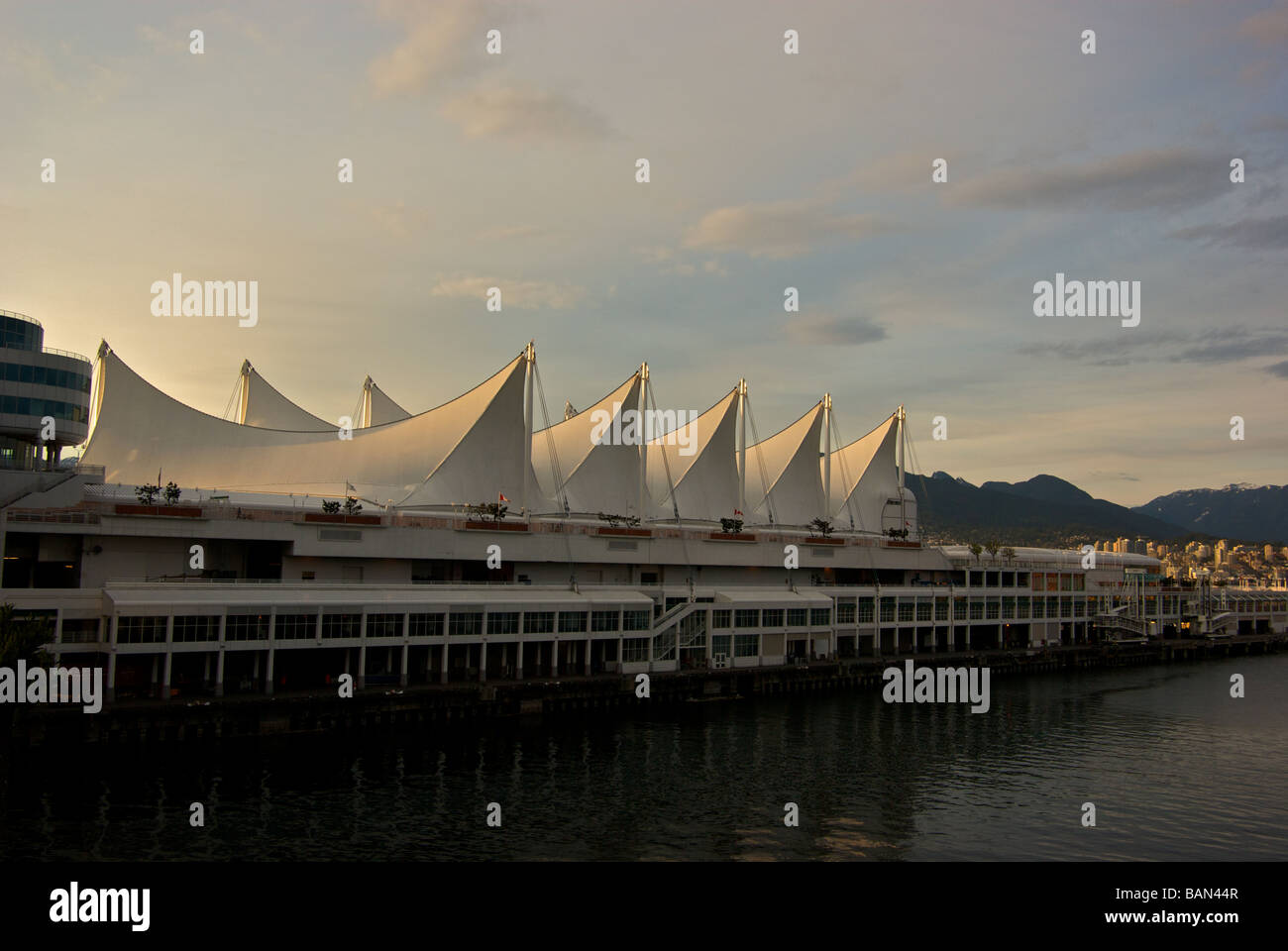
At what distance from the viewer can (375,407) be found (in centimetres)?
7294

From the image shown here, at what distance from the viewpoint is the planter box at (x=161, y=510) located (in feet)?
140

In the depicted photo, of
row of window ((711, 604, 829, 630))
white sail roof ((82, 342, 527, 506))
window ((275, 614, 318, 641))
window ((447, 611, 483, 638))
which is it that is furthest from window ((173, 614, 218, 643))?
row of window ((711, 604, 829, 630))

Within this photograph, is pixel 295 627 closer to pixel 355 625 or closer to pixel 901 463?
pixel 355 625

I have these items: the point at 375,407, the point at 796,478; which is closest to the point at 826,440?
the point at 796,478

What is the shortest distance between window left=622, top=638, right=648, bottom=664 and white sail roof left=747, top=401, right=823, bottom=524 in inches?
1116

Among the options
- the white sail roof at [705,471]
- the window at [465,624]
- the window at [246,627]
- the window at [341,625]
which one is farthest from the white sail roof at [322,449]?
the white sail roof at [705,471]

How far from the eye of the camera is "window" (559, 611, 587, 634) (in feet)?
157

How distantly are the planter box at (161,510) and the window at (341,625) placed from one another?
29.7ft

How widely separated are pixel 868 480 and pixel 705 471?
870 inches

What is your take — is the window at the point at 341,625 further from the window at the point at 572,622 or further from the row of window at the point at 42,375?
the row of window at the point at 42,375

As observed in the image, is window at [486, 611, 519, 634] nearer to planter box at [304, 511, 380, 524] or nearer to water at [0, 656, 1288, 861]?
water at [0, 656, 1288, 861]

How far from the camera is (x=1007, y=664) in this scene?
67875 mm
